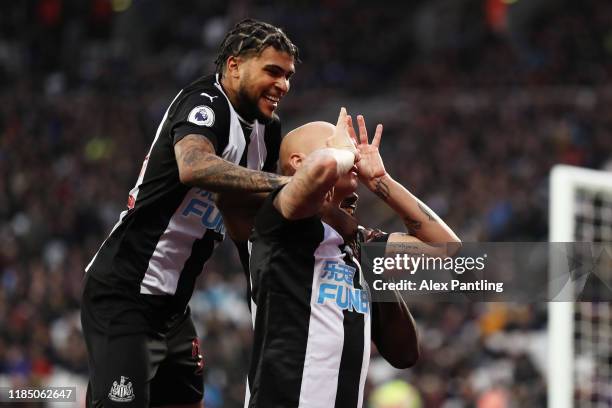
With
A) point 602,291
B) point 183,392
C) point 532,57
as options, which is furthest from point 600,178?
point 532,57

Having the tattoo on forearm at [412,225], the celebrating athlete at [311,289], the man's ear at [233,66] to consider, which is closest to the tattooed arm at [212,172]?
the celebrating athlete at [311,289]

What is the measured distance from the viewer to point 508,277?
390cm

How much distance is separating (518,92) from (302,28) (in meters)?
→ 5.69

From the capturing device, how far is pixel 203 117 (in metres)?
4.24

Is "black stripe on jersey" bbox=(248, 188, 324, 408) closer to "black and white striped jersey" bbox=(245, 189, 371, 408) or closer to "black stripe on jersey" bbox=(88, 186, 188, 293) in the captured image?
"black and white striped jersey" bbox=(245, 189, 371, 408)

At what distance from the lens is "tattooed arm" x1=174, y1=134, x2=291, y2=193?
3.73m

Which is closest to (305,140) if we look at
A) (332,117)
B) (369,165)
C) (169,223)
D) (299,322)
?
(369,165)

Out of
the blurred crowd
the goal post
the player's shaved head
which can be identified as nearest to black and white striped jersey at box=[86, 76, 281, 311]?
the player's shaved head

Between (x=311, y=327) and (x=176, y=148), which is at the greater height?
(x=176, y=148)

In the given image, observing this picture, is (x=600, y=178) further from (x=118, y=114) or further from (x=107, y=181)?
(x=118, y=114)

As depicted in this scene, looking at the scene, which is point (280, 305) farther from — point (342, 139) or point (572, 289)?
point (572, 289)

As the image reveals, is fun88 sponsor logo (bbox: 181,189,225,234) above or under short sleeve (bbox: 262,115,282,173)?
under

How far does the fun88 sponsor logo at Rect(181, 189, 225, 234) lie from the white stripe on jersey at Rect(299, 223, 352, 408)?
1.19m

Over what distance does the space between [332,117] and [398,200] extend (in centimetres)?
1396
